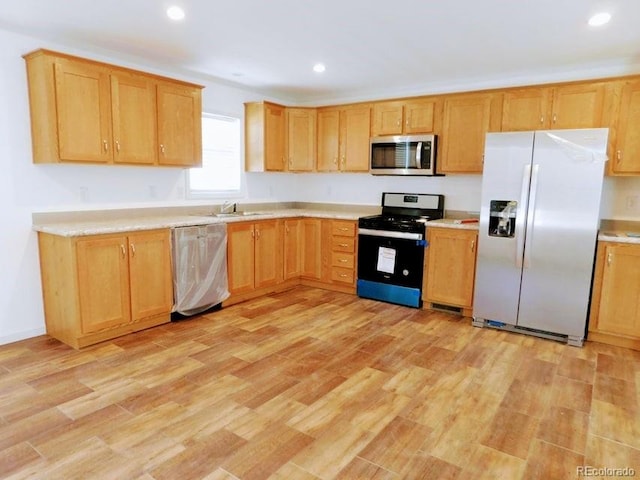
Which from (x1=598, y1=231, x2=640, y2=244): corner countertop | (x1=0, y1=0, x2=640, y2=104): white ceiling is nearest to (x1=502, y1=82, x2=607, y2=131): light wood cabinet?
(x1=0, y1=0, x2=640, y2=104): white ceiling

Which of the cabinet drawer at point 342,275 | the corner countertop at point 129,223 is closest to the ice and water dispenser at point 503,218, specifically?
the corner countertop at point 129,223

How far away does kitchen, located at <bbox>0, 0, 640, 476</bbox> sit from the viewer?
10.8ft

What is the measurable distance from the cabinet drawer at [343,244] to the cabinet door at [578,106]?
2.33 m

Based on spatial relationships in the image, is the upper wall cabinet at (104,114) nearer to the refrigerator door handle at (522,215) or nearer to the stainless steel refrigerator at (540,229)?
the stainless steel refrigerator at (540,229)

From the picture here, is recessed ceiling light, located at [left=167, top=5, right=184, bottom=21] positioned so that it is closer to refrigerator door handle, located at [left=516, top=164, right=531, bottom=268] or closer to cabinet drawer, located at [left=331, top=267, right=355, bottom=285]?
refrigerator door handle, located at [left=516, top=164, right=531, bottom=268]

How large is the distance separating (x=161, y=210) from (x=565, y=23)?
382 centimetres

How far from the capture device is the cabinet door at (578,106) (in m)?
3.69

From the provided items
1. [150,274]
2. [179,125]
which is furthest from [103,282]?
[179,125]

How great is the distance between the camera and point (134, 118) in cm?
370

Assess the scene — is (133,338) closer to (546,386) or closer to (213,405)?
(213,405)

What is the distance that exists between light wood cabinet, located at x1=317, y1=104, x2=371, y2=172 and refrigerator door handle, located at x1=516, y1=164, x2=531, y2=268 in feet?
6.25

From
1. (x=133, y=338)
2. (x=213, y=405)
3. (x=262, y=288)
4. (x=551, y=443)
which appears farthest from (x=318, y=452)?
(x=262, y=288)

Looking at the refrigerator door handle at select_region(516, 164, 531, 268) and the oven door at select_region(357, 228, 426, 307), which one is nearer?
the refrigerator door handle at select_region(516, 164, 531, 268)

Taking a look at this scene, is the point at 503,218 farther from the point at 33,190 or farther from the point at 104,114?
the point at 33,190
